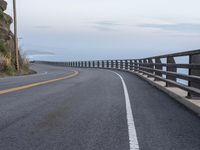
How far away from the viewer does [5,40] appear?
42.4 m

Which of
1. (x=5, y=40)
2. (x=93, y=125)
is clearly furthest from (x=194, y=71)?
(x=5, y=40)

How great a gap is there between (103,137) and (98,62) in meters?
60.5

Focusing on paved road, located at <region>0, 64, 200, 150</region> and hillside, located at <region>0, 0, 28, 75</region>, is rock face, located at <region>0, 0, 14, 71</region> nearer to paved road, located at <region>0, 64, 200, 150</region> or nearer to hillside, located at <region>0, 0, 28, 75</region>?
hillside, located at <region>0, 0, 28, 75</region>

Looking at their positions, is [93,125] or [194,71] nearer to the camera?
[93,125]

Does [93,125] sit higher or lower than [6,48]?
lower

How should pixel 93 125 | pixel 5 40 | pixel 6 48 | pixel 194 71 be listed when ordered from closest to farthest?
pixel 93 125, pixel 194 71, pixel 6 48, pixel 5 40

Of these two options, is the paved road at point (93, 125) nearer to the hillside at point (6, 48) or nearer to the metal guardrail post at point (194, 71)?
the metal guardrail post at point (194, 71)

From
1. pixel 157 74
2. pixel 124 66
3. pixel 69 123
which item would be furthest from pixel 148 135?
pixel 124 66

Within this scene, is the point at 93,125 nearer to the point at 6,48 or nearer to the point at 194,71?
the point at 194,71

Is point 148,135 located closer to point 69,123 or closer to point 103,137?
point 103,137

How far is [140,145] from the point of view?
20.5 ft

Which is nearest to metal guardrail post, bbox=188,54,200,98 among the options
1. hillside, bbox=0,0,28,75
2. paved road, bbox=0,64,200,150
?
paved road, bbox=0,64,200,150

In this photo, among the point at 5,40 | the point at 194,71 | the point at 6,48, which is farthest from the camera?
the point at 5,40

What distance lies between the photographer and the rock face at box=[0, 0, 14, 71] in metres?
35.3
